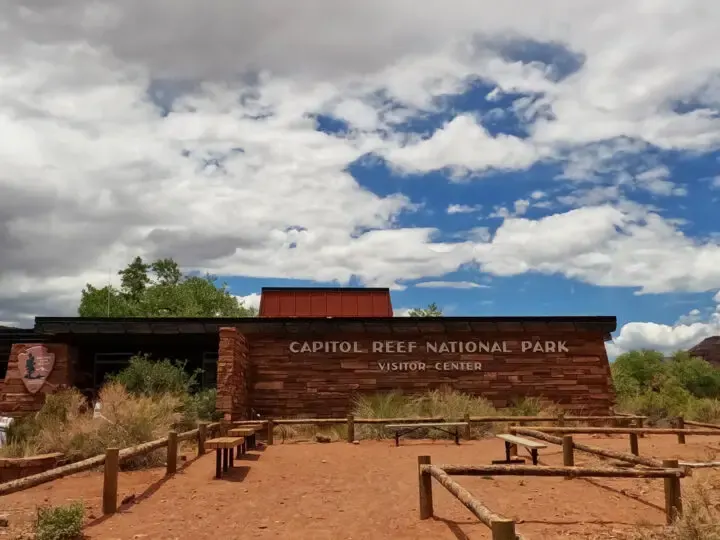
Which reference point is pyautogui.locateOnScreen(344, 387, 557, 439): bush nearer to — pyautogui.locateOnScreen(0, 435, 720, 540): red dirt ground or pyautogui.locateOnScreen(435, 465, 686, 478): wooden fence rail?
pyautogui.locateOnScreen(0, 435, 720, 540): red dirt ground

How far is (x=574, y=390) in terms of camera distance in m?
18.1

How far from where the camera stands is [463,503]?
5691 millimetres

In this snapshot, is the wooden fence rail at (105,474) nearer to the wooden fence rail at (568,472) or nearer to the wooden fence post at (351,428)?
the wooden fence rail at (568,472)

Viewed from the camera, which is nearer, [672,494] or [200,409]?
[672,494]

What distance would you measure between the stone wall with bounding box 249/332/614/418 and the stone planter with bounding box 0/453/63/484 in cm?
840

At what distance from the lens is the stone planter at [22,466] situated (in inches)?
365

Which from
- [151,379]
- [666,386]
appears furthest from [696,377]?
[151,379]

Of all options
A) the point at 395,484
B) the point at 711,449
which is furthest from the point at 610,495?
the point at 711,449

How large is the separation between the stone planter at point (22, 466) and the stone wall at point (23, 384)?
7.88 m

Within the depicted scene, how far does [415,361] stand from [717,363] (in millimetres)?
49106

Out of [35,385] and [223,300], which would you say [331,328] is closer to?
[35,385]

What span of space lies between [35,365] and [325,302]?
10218 mm

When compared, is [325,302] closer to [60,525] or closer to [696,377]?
[60,525]

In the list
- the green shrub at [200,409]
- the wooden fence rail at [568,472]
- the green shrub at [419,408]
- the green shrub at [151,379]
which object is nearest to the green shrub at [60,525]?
the wooden fence rail at [568,472]
